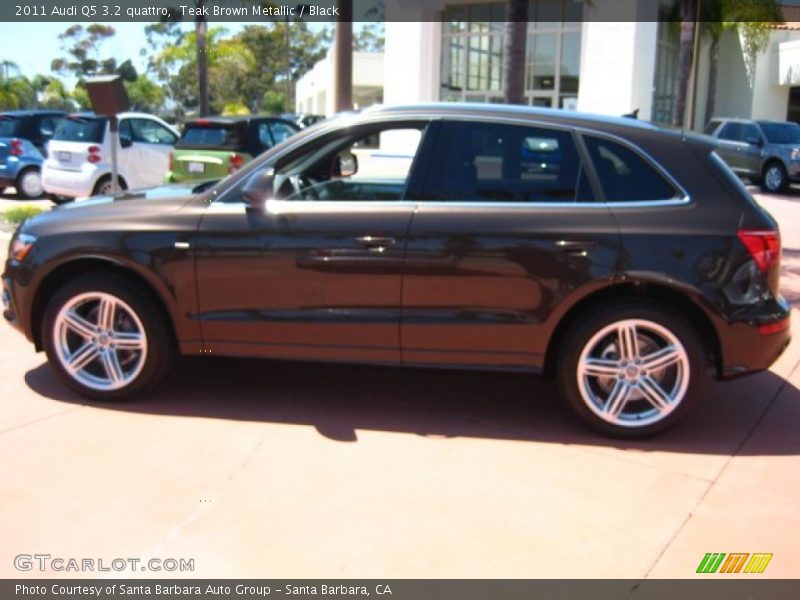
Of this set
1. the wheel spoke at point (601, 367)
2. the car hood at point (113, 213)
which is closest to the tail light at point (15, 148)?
the car hood at point (113, 213)

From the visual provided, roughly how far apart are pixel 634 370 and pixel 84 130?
11088 millimetres

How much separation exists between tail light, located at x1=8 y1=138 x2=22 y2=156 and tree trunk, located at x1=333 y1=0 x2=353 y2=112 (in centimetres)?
681

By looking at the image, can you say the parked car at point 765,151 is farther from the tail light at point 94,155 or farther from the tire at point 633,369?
the tire at point 633,369

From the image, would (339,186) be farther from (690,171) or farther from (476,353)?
(690,171)

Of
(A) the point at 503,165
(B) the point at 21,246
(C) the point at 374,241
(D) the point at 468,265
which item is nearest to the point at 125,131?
(B) the point at 21,246

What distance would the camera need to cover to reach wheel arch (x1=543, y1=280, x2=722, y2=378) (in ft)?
14.6

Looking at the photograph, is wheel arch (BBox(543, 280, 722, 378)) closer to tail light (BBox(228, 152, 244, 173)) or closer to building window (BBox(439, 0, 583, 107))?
tail light (BBox(228, 152, 244, 173))

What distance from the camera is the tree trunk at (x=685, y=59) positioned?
21.8 m

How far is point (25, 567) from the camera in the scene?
10.8 feet

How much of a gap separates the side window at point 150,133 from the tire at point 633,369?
1113 cm

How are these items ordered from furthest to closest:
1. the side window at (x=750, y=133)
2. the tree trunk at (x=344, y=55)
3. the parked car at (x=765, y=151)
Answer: the side window at (x=750, y=133)
the parked car at (x=765, y=151)
the tree trunk at (x=344, y=55)

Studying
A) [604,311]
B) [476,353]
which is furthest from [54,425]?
[604,311]

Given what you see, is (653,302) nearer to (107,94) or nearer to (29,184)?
(107,94)

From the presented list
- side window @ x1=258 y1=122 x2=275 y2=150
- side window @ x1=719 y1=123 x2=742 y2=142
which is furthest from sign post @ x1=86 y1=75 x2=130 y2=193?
side window @ x1=719 y1=123 x2=742 y2=142
